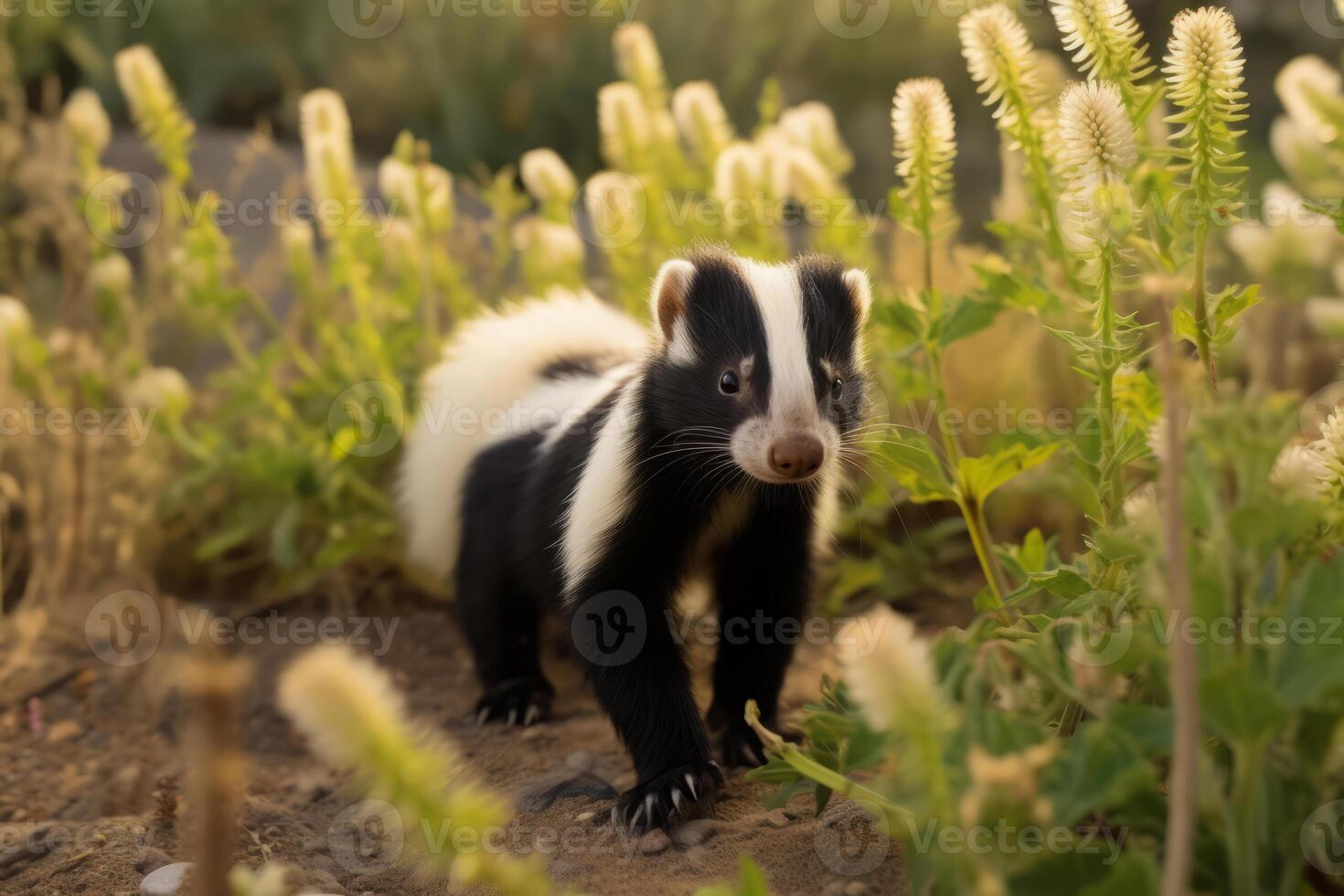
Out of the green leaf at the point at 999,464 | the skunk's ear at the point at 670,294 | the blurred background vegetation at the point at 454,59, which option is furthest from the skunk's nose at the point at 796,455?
the blurred background vegetation at the point at 454,59

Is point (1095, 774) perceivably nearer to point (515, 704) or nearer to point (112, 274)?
point (515, 704)

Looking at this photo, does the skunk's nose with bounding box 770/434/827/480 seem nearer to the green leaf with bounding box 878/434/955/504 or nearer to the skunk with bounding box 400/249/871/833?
the skunk with bounding box 400/249/871/833

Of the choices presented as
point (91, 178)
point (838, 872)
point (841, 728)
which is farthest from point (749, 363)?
point (91, 178)

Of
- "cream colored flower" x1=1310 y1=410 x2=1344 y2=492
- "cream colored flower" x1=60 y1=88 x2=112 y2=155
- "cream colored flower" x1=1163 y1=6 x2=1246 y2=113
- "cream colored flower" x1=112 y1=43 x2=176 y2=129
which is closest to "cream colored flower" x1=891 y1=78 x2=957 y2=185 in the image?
"cream colored flower" x1=1163 y1=6 x2=1246 y2=113

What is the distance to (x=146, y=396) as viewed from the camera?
4.33 m

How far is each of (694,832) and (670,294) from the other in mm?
1267

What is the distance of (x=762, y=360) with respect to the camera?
2.91 m

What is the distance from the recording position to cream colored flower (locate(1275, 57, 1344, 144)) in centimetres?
333

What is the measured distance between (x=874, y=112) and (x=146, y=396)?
22.8 feet

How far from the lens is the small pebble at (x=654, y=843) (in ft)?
8.65

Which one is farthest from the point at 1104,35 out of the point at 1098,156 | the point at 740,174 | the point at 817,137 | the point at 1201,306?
the point at 817,137

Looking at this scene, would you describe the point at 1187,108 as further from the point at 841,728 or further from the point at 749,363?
the point at 841,728

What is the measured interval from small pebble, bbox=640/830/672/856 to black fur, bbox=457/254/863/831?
0.15 feet

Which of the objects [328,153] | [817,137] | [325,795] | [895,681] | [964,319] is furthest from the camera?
[817,137]
